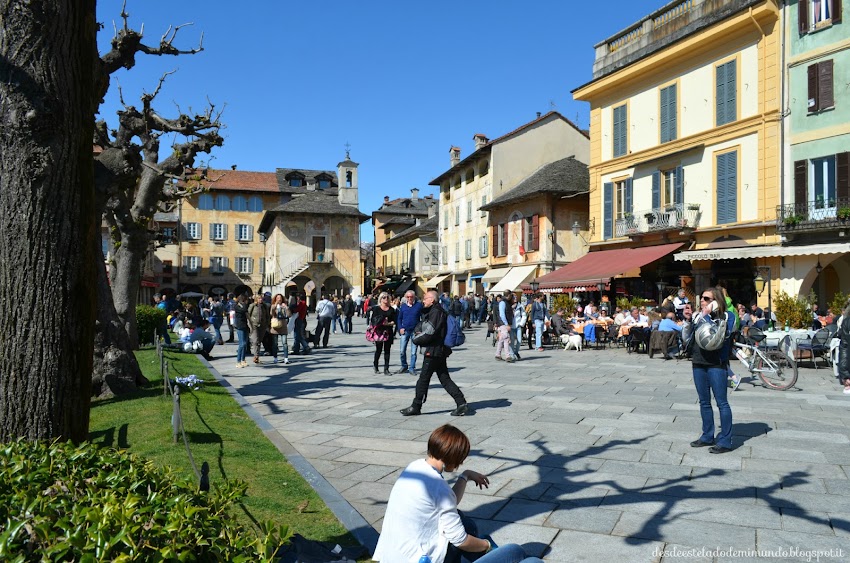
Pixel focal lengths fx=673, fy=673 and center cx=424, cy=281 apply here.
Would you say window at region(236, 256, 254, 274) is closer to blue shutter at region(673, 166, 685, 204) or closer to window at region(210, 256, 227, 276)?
window at region(210, 256, 227, 276)

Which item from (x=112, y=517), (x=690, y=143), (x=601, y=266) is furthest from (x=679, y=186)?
(x=112, y=517)

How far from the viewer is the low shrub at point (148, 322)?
20000mm

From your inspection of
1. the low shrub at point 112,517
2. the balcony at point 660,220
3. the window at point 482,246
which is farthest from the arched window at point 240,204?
the low shrub at point 112,517

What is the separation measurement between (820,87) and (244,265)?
49468 millimetres

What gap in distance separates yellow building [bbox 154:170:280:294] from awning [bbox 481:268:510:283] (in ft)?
90.6

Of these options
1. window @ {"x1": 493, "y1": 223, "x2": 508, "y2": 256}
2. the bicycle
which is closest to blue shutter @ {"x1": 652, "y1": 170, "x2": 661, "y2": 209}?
window @ {"x1": 493, "y1": 223, "x2": 508, "y2": 256}

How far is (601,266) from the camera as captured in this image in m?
25.3

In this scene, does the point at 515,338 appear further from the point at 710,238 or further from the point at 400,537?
the point at 400,537

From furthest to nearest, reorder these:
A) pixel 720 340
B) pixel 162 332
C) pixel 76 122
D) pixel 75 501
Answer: pixel 162 332, pixel 720 340, pixel 76 122, pixel 75 501

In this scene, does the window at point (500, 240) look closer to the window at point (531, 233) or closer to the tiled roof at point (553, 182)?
the tiled roof at point (553, 182)

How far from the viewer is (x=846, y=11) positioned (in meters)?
18.4

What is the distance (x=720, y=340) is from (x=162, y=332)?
1855 cm

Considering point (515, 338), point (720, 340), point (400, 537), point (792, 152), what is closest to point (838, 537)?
point (720, 340)

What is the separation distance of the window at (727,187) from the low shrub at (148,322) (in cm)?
1827
